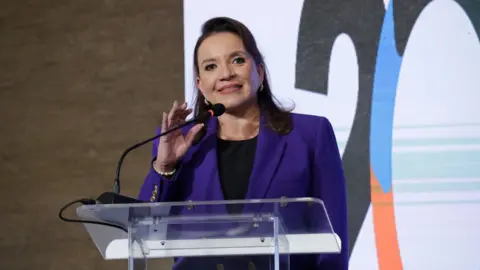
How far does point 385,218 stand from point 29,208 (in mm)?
1621

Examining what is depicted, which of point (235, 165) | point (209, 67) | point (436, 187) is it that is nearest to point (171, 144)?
point (235, 165)

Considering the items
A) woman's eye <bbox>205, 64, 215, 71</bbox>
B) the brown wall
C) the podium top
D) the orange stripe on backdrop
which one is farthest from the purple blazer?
the brown wall

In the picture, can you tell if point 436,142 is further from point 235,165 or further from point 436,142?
point 235,165

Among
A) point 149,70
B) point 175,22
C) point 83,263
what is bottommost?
point 83,263

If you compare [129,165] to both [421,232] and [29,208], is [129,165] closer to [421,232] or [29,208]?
[29,208]

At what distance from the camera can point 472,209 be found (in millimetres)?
2453

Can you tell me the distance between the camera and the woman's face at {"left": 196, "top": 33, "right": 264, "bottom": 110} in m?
2.03

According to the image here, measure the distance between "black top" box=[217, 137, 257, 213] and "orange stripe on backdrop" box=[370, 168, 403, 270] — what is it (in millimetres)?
735

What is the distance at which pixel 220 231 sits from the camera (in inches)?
56.6

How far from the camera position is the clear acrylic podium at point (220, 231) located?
4.54 feet

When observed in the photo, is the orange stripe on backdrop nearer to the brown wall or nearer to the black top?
the black top

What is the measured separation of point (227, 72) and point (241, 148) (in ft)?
0.78

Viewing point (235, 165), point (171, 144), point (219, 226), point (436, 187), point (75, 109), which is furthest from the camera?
point (75, 109)

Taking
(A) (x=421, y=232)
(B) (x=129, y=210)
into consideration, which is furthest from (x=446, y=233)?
(B) (x=129, y=210)
